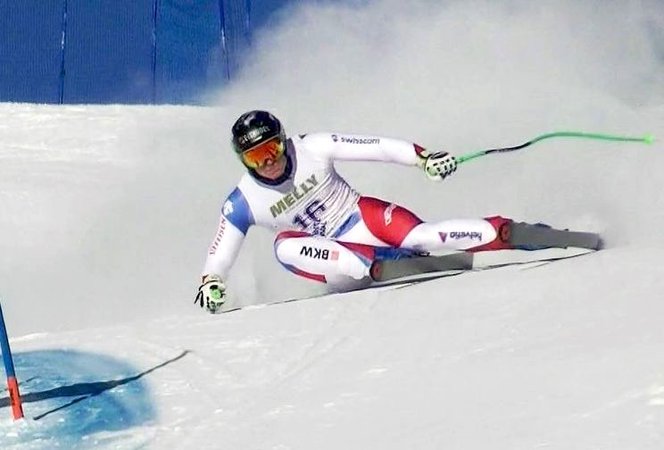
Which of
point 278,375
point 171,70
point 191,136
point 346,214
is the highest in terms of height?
point 171,70

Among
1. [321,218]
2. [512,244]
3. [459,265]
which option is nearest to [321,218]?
[321,218]

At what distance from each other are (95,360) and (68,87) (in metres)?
5.04

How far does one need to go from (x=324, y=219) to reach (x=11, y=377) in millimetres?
1666

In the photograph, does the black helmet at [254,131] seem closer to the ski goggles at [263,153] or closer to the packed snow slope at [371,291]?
the ski goggles at [263,153]

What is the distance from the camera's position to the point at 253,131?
13.9 ft

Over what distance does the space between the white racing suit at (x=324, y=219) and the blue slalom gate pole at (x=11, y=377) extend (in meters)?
1.33

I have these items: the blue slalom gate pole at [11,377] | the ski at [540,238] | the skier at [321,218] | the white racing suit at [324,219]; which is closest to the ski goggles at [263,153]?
the skier at [321,218]

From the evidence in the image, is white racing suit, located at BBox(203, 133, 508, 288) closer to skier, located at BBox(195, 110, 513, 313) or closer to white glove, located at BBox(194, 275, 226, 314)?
skier, located at BBox(195, 110, 513, 313)

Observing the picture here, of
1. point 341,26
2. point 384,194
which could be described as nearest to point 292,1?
point 341,26

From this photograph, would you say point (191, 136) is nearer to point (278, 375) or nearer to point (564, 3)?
point (564, 3)

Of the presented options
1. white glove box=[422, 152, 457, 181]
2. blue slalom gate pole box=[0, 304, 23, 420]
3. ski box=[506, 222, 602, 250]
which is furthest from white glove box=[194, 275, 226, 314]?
blue slalom gate pole box=[0, 304, 23, 420]

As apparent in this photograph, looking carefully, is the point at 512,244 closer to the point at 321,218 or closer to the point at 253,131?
the point at 321,218

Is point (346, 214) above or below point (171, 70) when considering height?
below

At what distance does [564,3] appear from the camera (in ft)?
29.1
